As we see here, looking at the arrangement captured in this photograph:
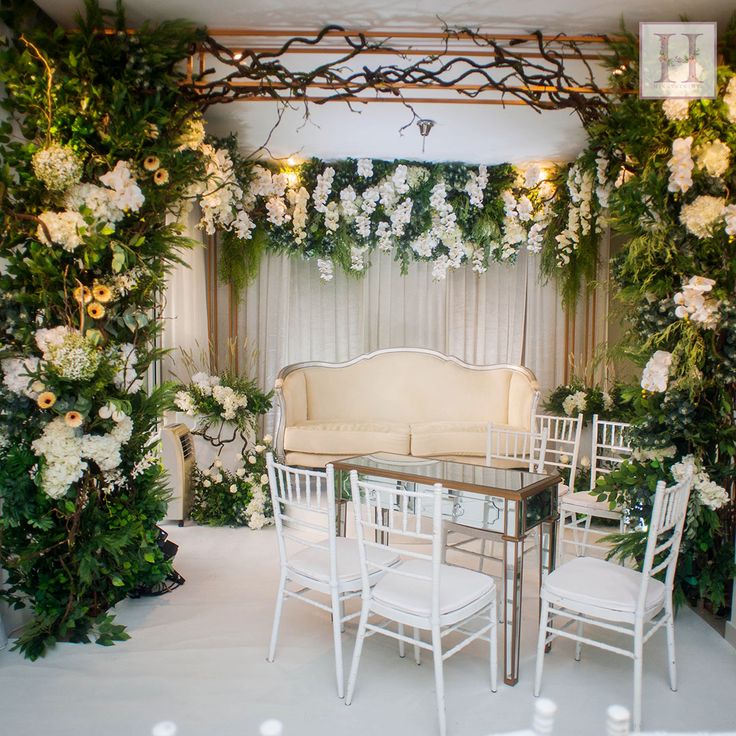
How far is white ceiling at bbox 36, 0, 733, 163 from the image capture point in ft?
11.4

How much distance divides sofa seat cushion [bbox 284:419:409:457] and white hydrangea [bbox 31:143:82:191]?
3.44 m

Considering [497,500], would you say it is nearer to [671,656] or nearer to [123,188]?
[671,656]

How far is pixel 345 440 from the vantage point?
620cm

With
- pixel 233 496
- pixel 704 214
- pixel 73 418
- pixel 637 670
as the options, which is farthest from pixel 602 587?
pixel 233 496

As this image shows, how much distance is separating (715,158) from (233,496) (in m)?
3.99

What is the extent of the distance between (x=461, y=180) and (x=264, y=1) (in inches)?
122

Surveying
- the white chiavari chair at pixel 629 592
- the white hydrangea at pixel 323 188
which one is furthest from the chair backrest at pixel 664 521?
the white hydrangea at pixel 323 188

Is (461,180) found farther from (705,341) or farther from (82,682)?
(82,682)

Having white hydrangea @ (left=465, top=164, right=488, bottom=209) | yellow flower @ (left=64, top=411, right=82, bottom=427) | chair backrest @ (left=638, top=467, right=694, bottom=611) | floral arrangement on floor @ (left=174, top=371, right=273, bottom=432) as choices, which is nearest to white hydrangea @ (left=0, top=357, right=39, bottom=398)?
yellow flower @ (left=64, top=411, right=82, bottom=427)

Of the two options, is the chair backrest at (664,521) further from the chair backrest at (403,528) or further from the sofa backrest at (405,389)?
the sofa backrest at (405,389)

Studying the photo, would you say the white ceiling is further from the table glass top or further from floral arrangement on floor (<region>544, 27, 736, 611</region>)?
the table glass top

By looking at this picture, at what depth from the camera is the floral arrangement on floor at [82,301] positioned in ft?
10.4

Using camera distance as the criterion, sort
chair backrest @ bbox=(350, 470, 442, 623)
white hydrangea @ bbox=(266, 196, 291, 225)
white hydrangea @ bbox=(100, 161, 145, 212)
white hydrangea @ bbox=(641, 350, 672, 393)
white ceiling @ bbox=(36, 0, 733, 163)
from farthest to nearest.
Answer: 1. white hydrangea @ bbox=(266, 196, 291, 225)
2. white ceiling @ bbox=(36, 0, 733, 163)
3. white hydrangea @ bbox=(641, 350, 672, 393)
4. white hydrangea @ bbox=(100, 161, 145, 212)
5. chair backrest @ bbox=(350, 470, 442, 623)

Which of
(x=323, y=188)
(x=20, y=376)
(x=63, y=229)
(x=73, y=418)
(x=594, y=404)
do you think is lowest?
(x=594, y=404)
